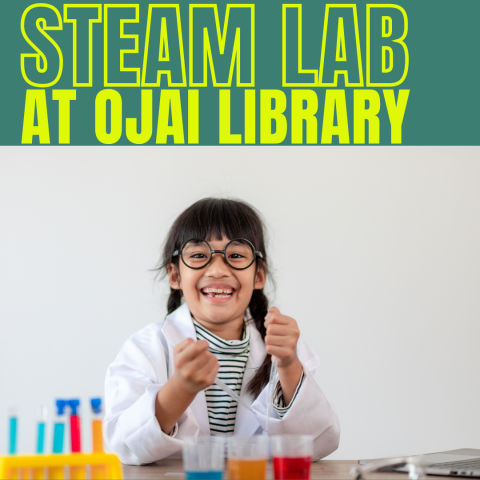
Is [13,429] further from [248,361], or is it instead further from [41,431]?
[248,361]

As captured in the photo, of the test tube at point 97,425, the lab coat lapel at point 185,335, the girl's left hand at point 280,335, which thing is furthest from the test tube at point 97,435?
the lab coat lapel at point 185,335

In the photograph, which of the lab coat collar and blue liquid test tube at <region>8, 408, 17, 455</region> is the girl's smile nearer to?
the lab coat collar

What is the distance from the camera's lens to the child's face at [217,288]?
142 centimetres

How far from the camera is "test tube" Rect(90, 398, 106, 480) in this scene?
29.9 inches

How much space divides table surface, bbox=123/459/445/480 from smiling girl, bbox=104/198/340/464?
0.10ft

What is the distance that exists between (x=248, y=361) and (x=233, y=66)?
1.44 metres

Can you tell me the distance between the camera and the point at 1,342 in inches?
98.7

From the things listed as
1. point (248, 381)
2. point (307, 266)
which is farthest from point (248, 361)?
point (307, 266)

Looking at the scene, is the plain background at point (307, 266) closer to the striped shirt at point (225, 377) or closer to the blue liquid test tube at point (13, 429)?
the striped shirt at point (225, 377)

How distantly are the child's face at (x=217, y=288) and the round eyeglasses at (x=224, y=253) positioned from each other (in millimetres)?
12

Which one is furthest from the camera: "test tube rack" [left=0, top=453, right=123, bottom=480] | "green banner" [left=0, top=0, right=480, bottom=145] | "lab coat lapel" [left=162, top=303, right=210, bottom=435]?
"green banner" [left=0, top=0, right=480, bottom=145]

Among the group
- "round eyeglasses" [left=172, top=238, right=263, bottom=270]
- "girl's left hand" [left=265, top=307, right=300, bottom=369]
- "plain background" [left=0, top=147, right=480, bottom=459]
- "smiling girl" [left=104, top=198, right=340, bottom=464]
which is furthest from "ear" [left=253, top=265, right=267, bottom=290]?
"plain background" [left=0, top=147, right=480, bottom=459]

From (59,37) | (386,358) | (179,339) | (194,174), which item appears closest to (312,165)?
(194,174)

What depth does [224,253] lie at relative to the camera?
143 centimetres
